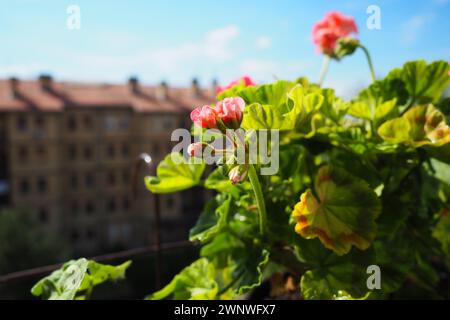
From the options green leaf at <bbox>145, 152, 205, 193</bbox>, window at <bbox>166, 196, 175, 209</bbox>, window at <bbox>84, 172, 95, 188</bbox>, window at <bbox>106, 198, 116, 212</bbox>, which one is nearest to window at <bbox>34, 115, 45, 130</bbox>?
window at <bbox>84, 172, 95, 188</bbox>

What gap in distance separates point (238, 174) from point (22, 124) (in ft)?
32.7

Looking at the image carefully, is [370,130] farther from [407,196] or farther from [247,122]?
[247,122]

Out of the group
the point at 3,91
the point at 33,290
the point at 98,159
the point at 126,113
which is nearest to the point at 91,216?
the point at 98,159

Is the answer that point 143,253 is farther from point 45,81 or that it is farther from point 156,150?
point 156,150

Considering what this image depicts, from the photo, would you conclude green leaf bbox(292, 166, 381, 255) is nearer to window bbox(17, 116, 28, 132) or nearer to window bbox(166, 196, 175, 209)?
window bbox(17, 116, 28, 132)

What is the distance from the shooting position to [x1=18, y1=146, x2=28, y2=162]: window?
31.2ft

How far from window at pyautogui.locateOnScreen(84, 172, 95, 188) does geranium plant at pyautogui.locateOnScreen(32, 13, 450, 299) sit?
34.5 ft

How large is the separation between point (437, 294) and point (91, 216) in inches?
424

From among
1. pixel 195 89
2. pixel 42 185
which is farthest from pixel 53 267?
pixel 195 89

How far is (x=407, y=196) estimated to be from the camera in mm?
500

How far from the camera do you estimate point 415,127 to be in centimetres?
45

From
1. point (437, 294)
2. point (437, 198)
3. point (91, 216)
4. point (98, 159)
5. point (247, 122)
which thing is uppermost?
point (247, 122)

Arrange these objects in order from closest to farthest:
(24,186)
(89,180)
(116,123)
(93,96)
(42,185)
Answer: (24,186) < (42,185) < (93,96) < (116,123) < (89,180)
